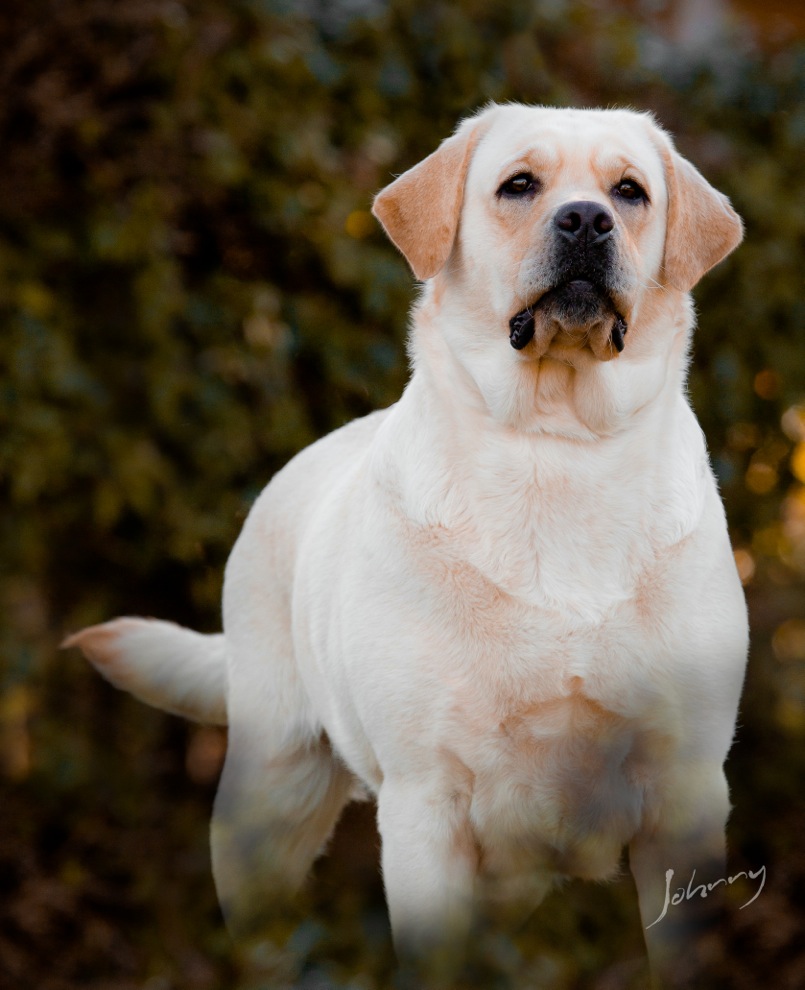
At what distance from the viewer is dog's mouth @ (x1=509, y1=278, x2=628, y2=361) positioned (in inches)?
92.3

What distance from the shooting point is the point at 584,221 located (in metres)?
2.31

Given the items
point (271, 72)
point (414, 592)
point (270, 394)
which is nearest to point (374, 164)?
point (271, 72)

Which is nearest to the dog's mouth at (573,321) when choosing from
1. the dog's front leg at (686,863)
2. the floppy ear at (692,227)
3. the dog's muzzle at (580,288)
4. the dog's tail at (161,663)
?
the dog's muzzle at (580,288)

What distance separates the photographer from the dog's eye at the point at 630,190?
2.47 metres

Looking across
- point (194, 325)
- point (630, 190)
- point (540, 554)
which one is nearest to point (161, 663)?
point (194, 325)

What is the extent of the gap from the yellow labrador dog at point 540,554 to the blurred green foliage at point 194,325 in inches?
31.6

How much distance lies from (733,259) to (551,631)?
2.42 metres

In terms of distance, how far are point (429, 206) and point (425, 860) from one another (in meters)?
1.24

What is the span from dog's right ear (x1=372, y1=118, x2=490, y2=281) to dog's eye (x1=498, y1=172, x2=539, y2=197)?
11 centimetres

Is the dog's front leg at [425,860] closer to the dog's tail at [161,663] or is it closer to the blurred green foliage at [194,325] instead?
the blurred green foliage at [194,325]

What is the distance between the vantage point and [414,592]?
2.35 meters

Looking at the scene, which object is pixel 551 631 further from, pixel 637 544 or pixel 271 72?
pixel 271 72

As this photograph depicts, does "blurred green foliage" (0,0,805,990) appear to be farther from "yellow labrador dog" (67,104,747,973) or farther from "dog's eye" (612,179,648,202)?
"dog's eye" (612,179,648,202)
